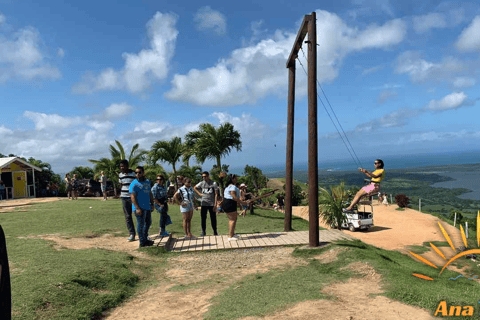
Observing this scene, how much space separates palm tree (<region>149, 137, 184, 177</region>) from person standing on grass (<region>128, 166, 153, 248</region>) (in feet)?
52.4

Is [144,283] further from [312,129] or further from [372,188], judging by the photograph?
[372,188]

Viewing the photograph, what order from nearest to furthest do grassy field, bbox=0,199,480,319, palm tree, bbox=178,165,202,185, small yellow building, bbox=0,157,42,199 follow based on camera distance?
grassy field, bbox=0,199,480,319, palm tree, bbox=178,165,202,185, small yellow building, bbox=0,157,42,199

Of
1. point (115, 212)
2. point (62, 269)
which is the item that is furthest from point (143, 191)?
point (115, 212)

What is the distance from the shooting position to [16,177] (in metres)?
28.5

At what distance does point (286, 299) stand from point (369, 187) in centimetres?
446

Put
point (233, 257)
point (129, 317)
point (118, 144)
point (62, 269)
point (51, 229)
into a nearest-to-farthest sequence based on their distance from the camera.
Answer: point (129, 317)
point (62, 269)
point (233, 257)
point (51, 229)
point (118, 144)

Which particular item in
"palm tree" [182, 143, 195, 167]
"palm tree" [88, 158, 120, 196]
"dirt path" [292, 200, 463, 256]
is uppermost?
"palm tree" [182, 143, 195, 167]

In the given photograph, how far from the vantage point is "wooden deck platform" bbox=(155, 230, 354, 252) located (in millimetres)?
8961

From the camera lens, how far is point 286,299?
4.98 meters

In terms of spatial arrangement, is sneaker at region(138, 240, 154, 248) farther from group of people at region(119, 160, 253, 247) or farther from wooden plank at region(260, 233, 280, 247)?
wooden plank at region(260, 233, 280, 247)

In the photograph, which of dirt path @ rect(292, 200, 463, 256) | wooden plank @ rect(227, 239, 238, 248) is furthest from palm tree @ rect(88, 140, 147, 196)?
wooden plank @ rect(227, 239, 238, 248)

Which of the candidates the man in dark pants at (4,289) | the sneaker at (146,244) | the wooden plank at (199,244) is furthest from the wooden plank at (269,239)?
the man in dark pants at (4,289)

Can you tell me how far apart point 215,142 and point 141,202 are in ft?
41.1

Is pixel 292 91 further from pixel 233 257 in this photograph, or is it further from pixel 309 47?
pixel 233 257
